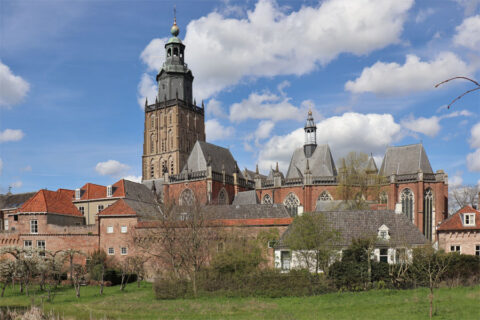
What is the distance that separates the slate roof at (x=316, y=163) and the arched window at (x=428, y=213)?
1161 centimetres

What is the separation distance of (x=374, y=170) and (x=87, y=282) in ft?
122

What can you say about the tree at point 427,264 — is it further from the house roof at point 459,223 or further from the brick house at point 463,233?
the house roof at point 459,223

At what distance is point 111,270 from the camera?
42062mm

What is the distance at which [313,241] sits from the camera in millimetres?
34344

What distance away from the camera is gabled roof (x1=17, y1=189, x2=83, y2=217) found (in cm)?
5109

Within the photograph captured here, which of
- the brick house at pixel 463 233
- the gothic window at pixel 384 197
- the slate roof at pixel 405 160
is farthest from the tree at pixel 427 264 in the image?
the slate roof at pixel 405 160

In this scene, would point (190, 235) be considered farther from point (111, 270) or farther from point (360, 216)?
point (360, 216)

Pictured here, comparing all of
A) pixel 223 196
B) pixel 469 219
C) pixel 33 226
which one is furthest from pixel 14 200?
pixel 469 219

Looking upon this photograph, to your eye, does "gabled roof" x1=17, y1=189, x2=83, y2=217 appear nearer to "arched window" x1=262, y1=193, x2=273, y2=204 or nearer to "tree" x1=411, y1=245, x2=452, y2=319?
"arched window" x1=262, y1=193, x2=273, y2=204

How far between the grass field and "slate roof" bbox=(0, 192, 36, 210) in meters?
37.2

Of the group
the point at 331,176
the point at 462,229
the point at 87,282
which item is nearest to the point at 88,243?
the point at 87,282

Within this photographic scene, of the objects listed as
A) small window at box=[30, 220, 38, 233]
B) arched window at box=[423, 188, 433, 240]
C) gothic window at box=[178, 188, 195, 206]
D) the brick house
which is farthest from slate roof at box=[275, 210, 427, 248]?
gothic window at box=[178, 188, 195, 206]

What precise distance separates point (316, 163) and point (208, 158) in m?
14.3

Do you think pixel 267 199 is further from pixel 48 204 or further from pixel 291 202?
pixel 48 204
